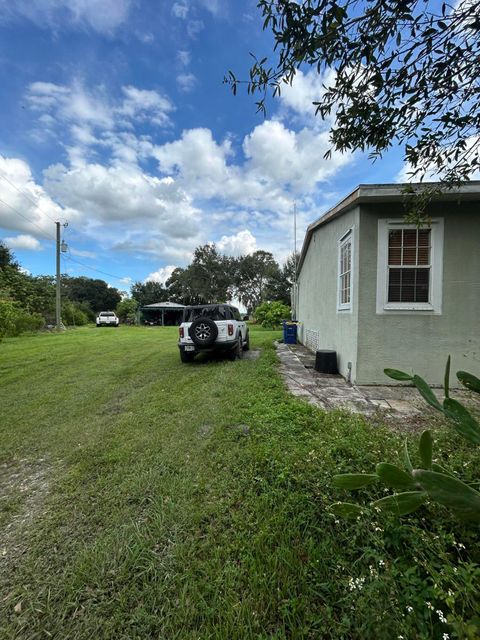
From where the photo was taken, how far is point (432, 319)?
5.04 metres

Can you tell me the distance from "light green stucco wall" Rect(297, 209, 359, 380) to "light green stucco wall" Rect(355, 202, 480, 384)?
18 cm

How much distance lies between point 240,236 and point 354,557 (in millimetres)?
35402

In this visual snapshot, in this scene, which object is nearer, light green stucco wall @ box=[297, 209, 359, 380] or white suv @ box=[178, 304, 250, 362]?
light green stucco wall @ box=[297, 209, 359, 380]

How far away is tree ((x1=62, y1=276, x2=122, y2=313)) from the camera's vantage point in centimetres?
4825

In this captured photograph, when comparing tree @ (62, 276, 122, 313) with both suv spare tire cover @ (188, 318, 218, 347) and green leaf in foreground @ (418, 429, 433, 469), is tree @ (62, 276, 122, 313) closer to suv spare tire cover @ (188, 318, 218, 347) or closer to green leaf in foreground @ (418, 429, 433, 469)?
suv spare tire cover @ (188, 318, 218, 347)

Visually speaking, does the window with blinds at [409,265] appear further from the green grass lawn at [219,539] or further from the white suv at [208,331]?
the white suv at [208,331]

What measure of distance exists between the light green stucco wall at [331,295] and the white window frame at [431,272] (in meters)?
0.42

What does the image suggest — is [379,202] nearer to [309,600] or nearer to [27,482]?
[309,600]

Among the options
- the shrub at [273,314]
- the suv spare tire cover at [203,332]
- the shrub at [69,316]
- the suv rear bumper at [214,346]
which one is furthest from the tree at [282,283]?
the suv spare tire cover at [203,332]

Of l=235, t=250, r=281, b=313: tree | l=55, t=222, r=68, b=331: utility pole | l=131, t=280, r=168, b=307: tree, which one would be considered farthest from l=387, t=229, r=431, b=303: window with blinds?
l=131, t=280, r=168, b=307: tree

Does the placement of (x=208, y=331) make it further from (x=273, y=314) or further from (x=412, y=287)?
(x=273, y=314)

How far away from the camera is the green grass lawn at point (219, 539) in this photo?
1329 mm

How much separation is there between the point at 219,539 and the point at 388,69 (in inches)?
145

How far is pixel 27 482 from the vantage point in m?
2.63
